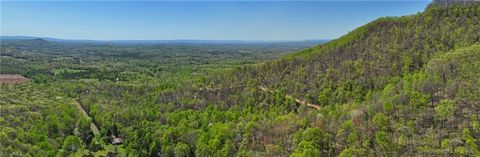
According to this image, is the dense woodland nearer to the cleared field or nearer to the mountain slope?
the mountain slope

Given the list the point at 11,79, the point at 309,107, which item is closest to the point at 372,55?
the point at 309,107

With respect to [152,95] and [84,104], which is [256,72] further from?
[84,104]

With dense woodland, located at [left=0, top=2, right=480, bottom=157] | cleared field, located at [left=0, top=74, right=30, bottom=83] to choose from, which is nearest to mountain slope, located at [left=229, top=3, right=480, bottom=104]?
dense woodland, located at [left=0, top=2, right=480, bottom=157]

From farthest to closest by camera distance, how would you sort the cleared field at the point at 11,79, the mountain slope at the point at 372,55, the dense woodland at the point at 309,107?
the cleared field at the point at 11,79
the mountain slope at the point at 372,55
the dense woodland at the point at 309,107

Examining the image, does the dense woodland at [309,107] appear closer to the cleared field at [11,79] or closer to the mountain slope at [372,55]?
the mountain slope at [372,55]

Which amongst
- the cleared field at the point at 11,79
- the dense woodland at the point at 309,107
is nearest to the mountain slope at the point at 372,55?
the dense woodland at the point at 309,107

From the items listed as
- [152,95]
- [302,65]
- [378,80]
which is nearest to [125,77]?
[152,95]

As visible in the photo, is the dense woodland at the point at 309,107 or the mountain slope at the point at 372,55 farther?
the mountain slope at the point at 372,55

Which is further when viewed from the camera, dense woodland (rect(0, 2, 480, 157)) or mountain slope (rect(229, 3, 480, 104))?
mountain slope (rect(229, 3, 480, 104))
